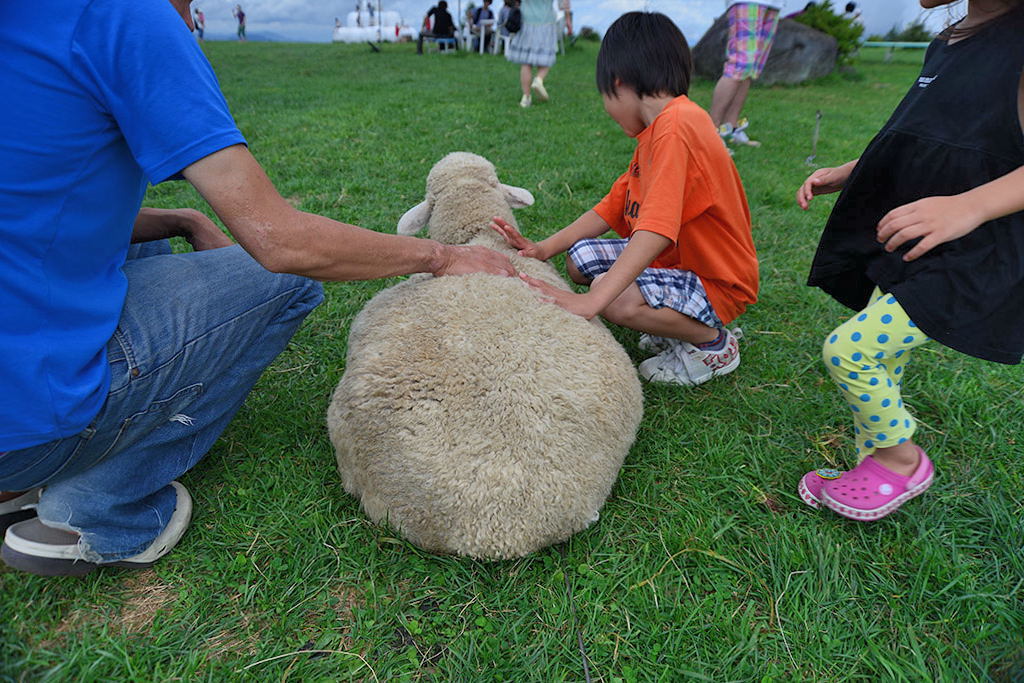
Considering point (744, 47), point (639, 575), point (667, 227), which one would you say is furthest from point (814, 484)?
point (744, 47)

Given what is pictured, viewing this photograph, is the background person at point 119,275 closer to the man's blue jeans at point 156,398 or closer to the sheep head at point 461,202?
the man's blue jeans at point 156,398

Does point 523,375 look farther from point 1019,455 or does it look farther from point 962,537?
point 1019,455

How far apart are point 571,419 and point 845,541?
3.05 feet

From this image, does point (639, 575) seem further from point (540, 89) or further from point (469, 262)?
point (540, 89)

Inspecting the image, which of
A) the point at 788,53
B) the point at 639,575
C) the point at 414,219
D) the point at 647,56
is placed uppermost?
the point at 788,53

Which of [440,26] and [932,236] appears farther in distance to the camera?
[440,26]

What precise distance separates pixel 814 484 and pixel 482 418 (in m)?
1.14

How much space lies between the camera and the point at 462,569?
5.67 feet

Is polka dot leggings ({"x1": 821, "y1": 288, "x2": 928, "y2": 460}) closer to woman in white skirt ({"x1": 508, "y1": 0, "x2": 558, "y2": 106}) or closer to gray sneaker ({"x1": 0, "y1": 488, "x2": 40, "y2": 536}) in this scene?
gray sneaker ({"x1": 0, "y1": 488, "x2": 40, "y2": 536})

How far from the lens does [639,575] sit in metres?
1.74

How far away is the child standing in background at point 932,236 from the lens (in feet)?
4.90

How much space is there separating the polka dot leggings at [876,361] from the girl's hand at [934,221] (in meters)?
0.24

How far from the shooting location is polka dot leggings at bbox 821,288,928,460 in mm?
1652

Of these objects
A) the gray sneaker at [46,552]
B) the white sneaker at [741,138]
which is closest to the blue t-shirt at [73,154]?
the gray sneaker at [46,552]
